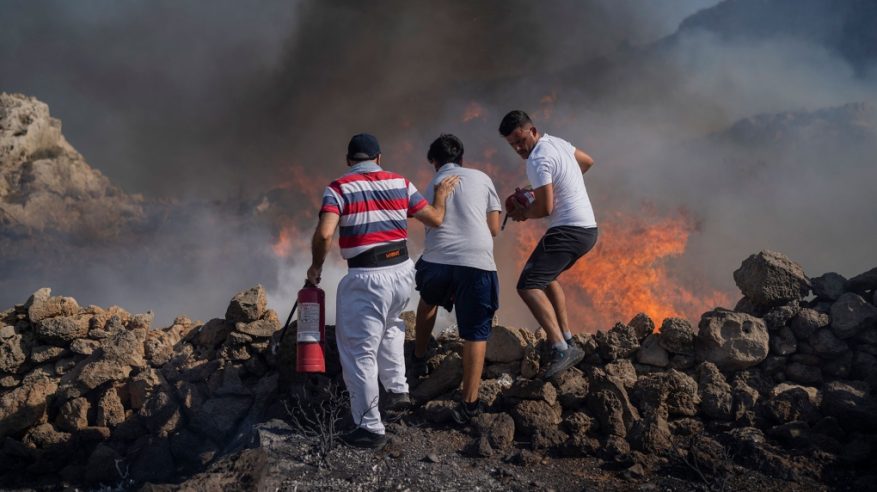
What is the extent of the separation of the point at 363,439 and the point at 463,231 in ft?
5.56

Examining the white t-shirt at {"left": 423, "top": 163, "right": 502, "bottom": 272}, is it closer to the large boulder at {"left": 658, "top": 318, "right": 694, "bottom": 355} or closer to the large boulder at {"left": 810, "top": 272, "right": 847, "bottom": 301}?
the large boulder at {"left": 658, "top": 318, "right": 694, "bottom": 355}

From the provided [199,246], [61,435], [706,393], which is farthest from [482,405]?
[199,246]

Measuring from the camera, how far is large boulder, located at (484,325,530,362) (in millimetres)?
6184

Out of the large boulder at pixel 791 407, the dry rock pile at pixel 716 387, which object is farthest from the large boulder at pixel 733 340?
the large boulder at pixel 791 407

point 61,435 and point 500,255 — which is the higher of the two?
point 500,255

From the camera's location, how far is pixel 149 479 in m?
5.88

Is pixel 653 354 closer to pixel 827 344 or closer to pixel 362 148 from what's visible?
pixel 827 344

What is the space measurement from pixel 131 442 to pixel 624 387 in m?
4.75

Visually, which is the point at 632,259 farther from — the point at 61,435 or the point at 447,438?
the point at 61,435

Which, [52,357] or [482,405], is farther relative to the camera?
[52,357]

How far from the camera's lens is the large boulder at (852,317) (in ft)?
19.8

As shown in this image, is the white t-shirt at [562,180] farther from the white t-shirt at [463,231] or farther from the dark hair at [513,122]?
the white t-shirt at [463,231]

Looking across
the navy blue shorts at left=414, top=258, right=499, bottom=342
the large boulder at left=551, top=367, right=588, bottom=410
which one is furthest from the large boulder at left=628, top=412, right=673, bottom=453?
the navy blue shorts at left=414, top=258, right=499, bottom=342

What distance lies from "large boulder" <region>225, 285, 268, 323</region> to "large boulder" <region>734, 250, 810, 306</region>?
191 inches
